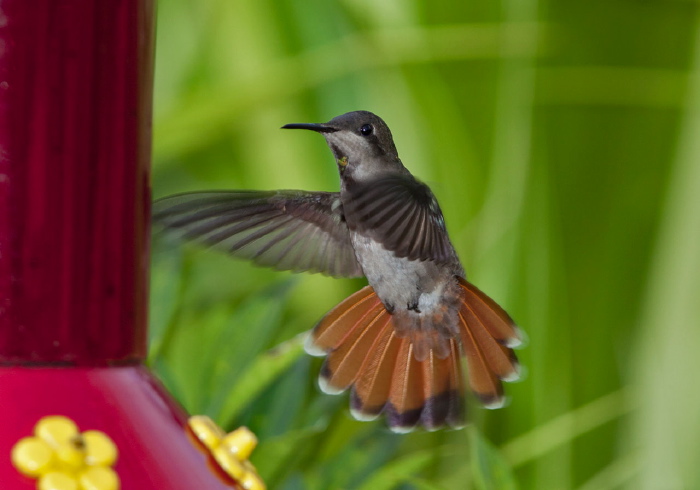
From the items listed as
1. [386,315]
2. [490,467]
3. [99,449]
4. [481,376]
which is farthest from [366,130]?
[99,449]

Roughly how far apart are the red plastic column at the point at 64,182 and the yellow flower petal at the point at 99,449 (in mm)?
83

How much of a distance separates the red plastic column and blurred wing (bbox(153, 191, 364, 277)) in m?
0.27

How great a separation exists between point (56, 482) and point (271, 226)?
0.69 m

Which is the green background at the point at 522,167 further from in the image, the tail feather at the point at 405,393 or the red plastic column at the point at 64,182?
the red plastic column at the point at 64,182

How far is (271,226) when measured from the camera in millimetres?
1319

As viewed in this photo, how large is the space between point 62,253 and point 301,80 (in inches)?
39.9

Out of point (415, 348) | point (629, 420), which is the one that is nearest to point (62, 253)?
point (415, 348)

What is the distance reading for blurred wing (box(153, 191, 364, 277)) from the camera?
113cm

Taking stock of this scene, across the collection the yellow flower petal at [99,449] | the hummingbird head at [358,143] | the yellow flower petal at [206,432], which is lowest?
the yellow flower petal at [206,432]

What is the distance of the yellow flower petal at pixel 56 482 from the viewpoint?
0.66 meters

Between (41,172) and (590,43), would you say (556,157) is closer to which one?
(590,43)

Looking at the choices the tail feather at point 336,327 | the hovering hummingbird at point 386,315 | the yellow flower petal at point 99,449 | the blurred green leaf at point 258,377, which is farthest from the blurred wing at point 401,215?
the yellow flower petal at point 99,449

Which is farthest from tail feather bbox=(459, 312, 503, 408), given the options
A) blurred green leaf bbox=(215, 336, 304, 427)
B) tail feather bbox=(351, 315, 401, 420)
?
blurred green leaf bbox=(215, 336, 304, 427)

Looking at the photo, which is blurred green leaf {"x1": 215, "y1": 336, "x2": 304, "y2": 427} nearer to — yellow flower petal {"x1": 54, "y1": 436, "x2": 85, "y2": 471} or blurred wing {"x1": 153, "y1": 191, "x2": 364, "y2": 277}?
blurred wing {"x1": 153, "y1": 191, "x2": 364, "y2": 277}
